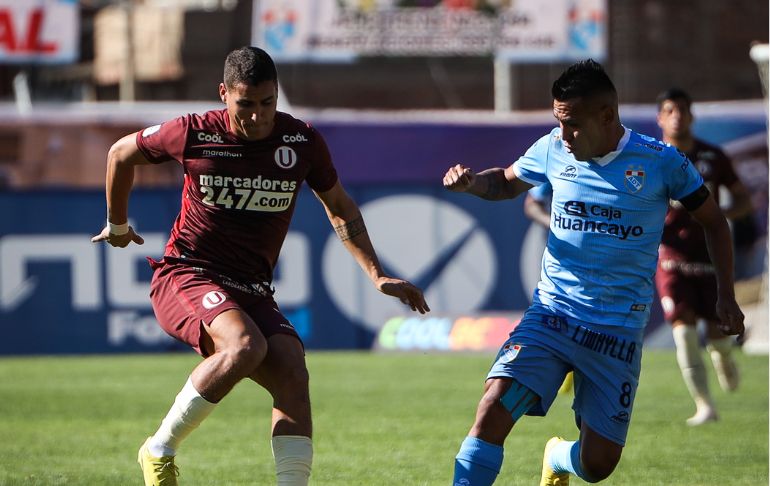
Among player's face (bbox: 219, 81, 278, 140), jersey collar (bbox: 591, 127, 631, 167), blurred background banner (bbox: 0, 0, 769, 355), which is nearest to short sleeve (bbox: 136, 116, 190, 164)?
player's face (bbox: 219, 81, 278, 140)

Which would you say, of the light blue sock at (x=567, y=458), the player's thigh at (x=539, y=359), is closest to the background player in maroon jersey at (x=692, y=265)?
the light blue sock at (x=567, y=458)

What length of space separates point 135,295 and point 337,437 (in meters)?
8.60

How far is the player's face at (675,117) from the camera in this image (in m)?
10.4

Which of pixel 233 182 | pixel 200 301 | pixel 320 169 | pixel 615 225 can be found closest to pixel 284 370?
pixel 200 301

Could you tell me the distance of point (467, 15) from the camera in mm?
20969

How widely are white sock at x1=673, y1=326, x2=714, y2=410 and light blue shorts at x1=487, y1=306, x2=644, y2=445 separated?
13.9ft

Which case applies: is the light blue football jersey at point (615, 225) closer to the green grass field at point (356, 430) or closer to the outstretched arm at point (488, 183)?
the outstretched arm at point (488, 183)

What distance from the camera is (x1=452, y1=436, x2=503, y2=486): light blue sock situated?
5.94m

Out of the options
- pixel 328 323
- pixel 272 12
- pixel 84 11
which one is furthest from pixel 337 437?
pixel 84 11

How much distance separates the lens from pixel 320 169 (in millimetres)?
6766

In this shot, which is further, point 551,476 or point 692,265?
point 692,265

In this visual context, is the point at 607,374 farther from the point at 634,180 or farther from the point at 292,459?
the point at 292,459

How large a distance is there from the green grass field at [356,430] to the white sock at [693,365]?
0.25 metres

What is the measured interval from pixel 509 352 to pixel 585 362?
A: 354 mm
